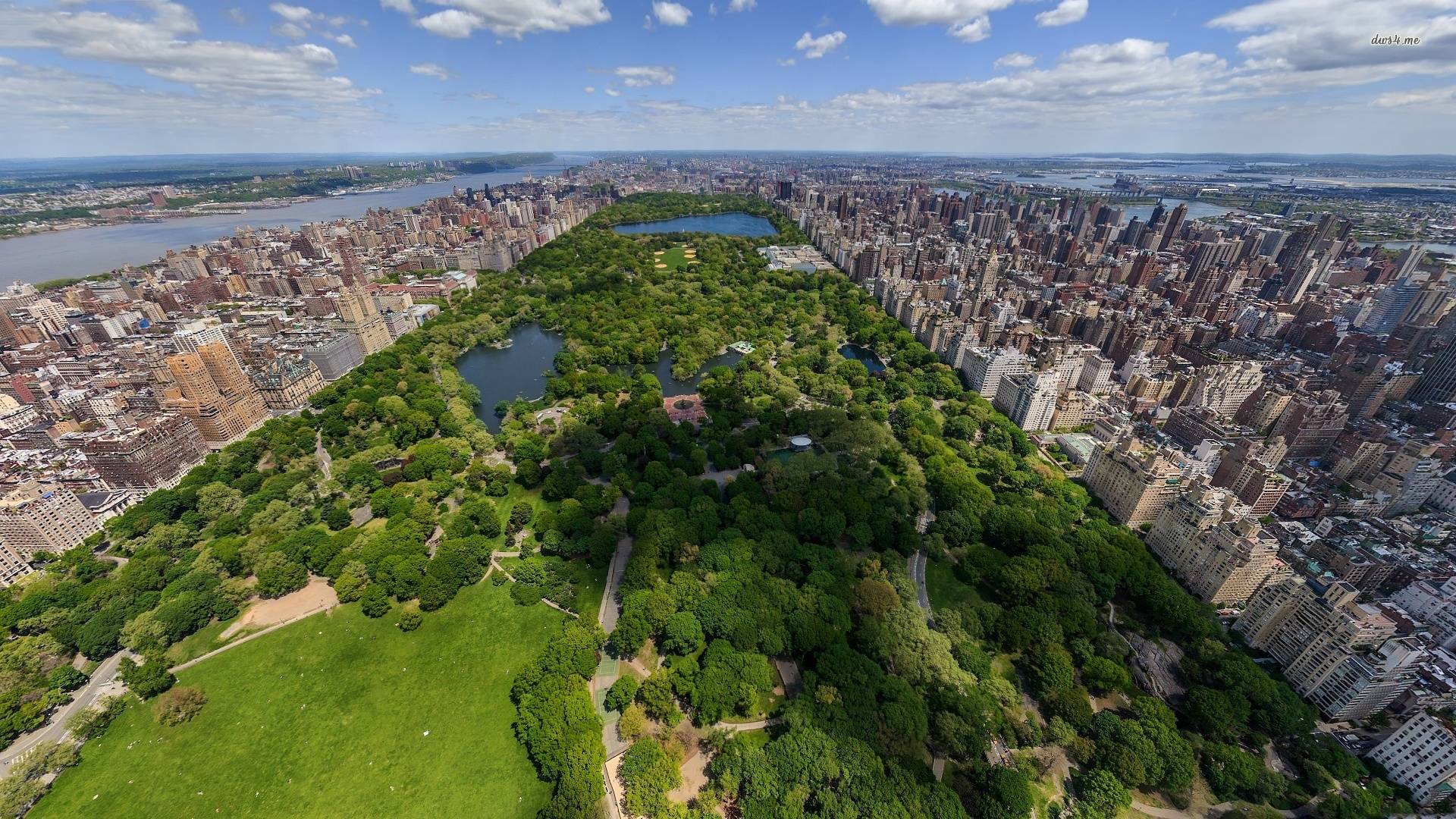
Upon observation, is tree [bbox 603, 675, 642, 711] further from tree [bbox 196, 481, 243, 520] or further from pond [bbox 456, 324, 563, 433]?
pond [bbox 456, 324, 563, 433]

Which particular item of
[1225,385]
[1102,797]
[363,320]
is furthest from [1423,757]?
[363,320]

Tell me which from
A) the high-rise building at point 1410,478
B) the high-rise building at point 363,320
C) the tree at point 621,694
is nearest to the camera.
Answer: the tree at point 621,694

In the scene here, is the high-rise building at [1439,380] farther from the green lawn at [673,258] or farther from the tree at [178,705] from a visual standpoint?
the tree at [178,705]

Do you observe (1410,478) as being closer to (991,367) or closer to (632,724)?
(991,367)

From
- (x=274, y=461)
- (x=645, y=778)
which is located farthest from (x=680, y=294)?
(x=645, y=778)

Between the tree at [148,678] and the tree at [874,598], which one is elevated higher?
the tree at [874,598]

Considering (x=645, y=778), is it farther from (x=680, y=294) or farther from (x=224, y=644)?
(x=680, y=294)

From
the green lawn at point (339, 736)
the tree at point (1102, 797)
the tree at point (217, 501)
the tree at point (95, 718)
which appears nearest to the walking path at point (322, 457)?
the tree at point (217, 501)
